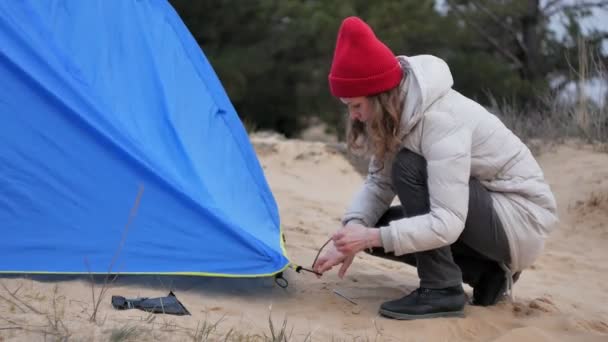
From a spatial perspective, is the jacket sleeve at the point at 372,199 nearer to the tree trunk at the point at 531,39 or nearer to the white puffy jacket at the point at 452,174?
the white puffy jacket at the point at 452,174

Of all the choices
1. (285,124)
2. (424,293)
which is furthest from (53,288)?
(285,124)

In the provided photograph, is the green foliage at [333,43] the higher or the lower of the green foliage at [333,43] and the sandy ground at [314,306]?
the lower

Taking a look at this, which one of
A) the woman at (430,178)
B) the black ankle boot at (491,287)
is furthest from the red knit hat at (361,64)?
the black ankle boot at (491,287)

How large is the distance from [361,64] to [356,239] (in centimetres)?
47

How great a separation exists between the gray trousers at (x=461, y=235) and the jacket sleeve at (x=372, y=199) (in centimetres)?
9

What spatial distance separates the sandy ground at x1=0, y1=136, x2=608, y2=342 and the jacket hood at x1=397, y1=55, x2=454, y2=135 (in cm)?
58

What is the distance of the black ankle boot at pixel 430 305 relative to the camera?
8.13ft

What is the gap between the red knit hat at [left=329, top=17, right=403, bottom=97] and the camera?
2289 millimetres

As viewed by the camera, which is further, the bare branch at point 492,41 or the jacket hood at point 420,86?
the bare branch at point 492,41

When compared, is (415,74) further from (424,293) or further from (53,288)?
(53,288)

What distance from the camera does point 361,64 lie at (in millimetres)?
2289

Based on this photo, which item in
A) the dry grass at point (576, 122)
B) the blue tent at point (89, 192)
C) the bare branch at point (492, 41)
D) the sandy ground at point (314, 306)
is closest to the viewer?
the sandy ground at point (314, 306)

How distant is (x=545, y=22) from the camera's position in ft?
31.3

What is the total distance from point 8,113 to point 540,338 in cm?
165
